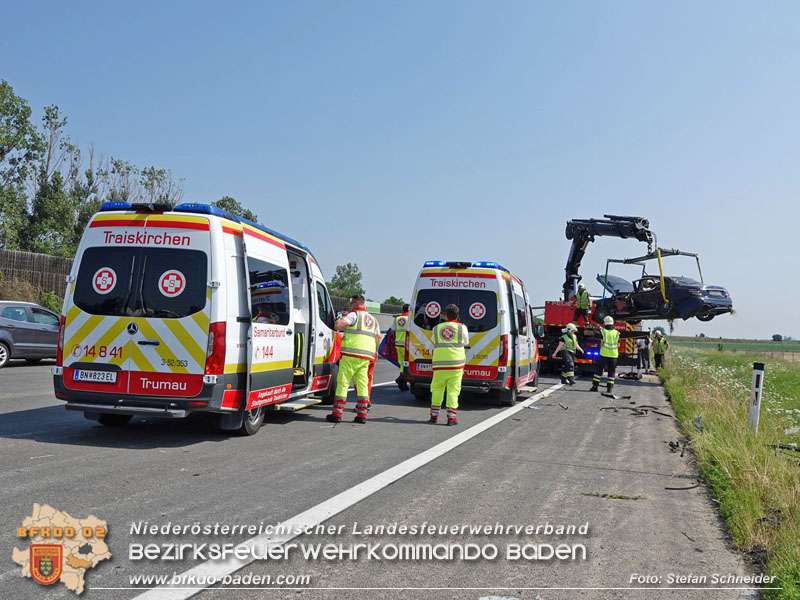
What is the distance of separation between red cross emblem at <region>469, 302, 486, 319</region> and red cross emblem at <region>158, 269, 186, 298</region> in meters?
6.17

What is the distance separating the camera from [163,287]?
714 centimetres

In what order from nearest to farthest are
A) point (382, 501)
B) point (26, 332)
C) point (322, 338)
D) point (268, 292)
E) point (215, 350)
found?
point (382, 501)
point (215, 350)
point (268, 292)
point (322, 338)
point (26, 332)

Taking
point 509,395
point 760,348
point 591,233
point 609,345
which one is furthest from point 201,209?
point 760,348

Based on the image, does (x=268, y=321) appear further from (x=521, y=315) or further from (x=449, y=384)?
(x=521, y=315)

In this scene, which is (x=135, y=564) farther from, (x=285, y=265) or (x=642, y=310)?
(x=642, y=310)

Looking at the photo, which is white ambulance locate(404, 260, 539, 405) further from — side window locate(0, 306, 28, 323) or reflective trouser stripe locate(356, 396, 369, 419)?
side window locate(0, 306, 28, 323)

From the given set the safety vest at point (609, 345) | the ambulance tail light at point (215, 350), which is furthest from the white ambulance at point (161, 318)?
the safety vest at point (609, 345)

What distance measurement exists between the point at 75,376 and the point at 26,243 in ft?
105

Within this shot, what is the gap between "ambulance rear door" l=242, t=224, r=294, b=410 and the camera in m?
7.64

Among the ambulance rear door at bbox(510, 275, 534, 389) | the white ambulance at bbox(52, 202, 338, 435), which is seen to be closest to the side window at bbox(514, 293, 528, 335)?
the ambulance rear door at bbox(510, 275, 534, 389)

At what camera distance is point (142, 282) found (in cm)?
719

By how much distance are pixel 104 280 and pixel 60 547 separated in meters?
3.95

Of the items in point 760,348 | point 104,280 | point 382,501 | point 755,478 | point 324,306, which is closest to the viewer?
point 382,501

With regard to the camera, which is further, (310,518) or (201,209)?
(201,209)
